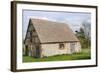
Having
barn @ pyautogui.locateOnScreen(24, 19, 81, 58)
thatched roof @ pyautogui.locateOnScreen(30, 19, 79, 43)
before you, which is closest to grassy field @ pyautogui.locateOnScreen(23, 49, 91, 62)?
barn @ pyautogui.locateOnScreen(24, 19, 81, 58)

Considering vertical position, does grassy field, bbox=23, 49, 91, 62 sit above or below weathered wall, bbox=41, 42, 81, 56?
below

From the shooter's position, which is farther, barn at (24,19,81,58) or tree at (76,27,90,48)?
tree at (76,27,90,48)

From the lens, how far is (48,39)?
2.03m

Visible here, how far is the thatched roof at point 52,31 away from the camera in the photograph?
6.57 feet

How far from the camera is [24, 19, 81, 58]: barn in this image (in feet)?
6.48

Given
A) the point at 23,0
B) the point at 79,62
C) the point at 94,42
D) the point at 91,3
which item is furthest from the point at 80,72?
the point at 23,0

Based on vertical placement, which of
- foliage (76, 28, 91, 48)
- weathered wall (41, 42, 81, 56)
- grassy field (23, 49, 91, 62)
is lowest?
grassy field (23, 49, 91, 62)

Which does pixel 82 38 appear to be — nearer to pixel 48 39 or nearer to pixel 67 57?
pixel 67 57

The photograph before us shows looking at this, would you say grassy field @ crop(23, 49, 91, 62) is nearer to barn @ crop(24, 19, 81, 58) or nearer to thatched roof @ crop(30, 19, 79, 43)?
barn @ crop(24, 19, 81, 58)

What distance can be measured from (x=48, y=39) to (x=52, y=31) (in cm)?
9

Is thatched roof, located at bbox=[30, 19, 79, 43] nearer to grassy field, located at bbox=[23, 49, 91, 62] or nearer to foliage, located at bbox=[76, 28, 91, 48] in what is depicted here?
foliage, located at bbox=[76, 28, 91, 48]

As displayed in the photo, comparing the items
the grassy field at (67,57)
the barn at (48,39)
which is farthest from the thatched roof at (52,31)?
the grassy field at (67,57)

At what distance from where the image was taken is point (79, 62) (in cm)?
216

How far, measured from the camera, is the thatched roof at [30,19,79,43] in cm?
200
